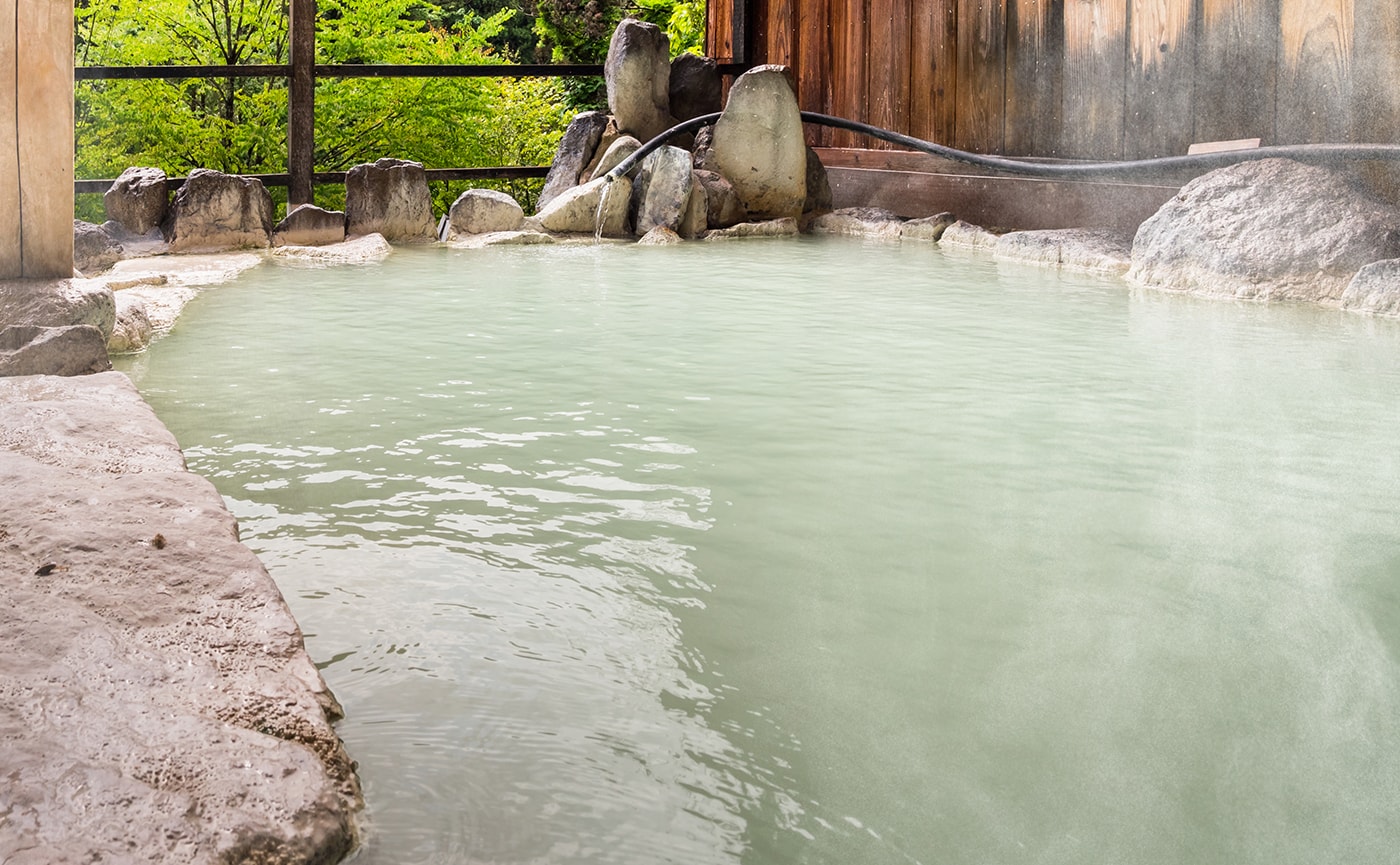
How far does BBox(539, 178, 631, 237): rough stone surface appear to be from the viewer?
938cm

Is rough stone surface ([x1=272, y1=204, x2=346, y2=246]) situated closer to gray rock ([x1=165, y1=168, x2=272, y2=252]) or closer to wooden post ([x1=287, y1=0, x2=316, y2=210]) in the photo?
gray rock ([x1=165, y1=168, x2=272, y2=252])

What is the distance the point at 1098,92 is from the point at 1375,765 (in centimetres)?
672

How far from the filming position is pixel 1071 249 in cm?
746

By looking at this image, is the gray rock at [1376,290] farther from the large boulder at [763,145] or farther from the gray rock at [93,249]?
the gray rock at [93,249]

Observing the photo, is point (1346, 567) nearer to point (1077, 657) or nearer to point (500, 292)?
point (1077, 657)

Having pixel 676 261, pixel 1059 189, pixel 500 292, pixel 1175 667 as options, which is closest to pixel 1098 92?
pixel 1059 189

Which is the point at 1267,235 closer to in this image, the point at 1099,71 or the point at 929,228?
the point at 1099,71

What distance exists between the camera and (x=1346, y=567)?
2506 millimetres

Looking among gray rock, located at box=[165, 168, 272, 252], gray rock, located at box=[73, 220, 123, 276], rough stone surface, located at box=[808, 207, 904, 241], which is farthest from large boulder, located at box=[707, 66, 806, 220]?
gray rock, located at box=[73, 220, 123, 276]

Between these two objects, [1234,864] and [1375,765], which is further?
[1375,765]

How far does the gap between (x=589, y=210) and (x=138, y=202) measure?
3.00m

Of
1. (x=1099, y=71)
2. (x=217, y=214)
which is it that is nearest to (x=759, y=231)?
(x=1099, y=71)

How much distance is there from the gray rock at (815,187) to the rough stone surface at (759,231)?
18.5 inches

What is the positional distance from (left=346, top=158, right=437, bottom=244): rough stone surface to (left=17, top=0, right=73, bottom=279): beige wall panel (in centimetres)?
471
